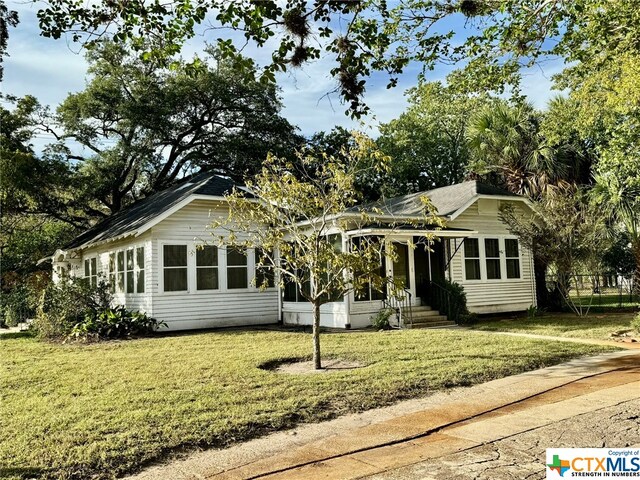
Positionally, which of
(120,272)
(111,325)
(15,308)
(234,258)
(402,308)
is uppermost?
(234,258)

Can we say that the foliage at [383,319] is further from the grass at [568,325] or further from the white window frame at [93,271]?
the white window frame at [93,271]

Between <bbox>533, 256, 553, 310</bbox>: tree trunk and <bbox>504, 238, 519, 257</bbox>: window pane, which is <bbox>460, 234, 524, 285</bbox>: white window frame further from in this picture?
<bbox>533, 256, 553, 310</bbox>: tree trunk

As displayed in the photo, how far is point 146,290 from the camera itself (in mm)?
16297

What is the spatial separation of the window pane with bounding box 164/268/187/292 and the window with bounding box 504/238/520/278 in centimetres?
1149

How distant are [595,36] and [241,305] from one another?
12.4 m

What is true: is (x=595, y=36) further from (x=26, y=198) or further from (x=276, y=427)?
(x=26, y=198)

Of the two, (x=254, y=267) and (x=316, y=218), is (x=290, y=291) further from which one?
(x=316, y=218)

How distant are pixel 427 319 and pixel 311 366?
7.36 meters

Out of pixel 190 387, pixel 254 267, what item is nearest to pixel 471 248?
pixel 254 267

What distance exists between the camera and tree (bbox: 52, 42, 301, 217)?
27.9m

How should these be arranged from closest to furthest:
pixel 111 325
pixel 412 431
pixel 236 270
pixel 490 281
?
pixel 412 431, pixel 111 325, pixel 236 270, pixel 490 281

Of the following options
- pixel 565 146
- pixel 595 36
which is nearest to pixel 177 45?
pixel 595 36

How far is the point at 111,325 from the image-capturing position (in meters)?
14.7

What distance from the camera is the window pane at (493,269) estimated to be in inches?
758
